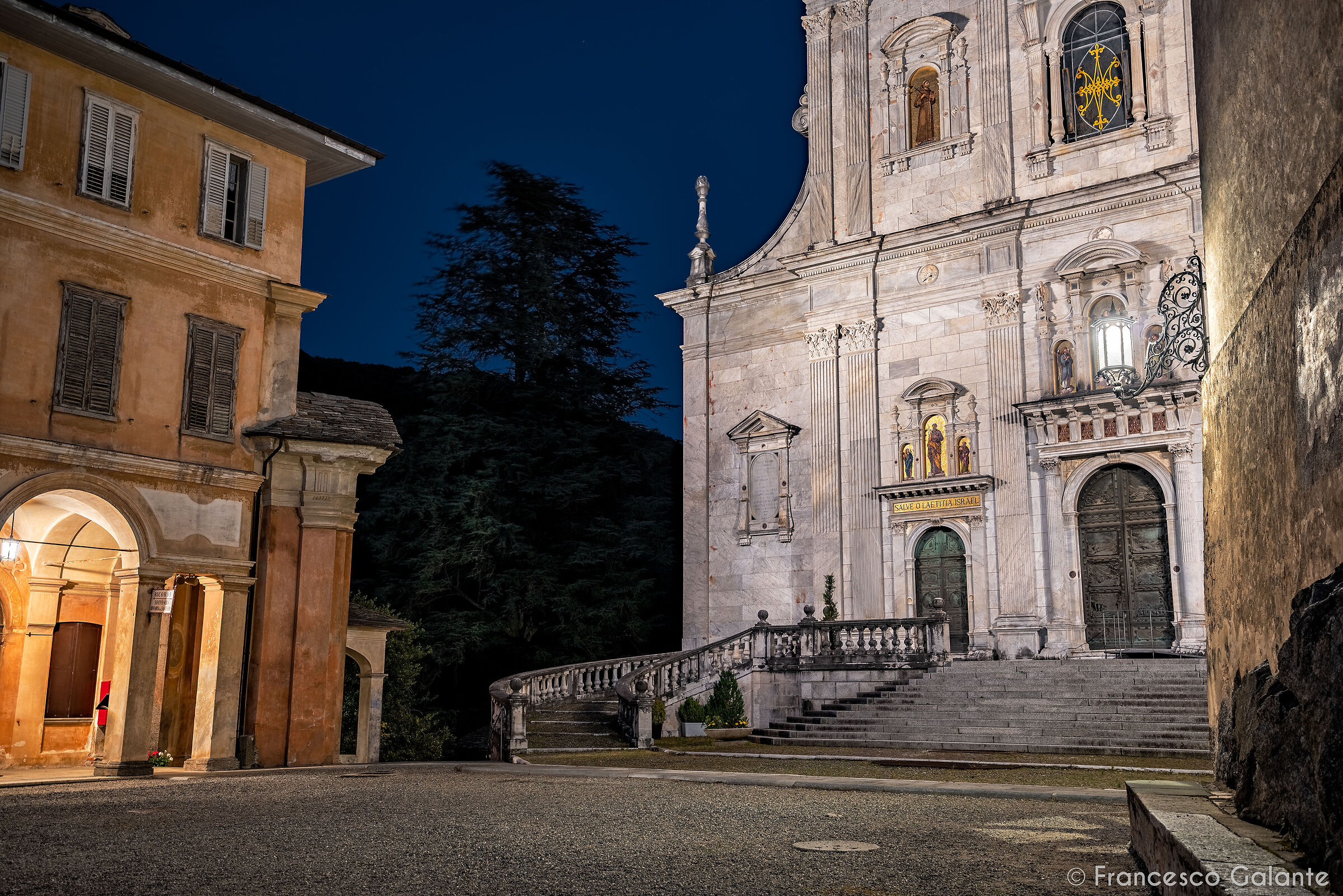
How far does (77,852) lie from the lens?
729cm

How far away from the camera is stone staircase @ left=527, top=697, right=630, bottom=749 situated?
20.2m

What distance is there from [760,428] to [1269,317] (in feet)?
81.3

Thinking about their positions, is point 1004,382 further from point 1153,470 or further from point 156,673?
point 156,673

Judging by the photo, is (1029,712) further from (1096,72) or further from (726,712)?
(1096,72)

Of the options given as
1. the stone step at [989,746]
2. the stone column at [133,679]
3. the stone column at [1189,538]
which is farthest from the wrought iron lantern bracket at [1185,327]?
the stone column at [1189,538]

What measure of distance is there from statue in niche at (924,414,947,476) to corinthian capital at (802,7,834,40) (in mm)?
11866

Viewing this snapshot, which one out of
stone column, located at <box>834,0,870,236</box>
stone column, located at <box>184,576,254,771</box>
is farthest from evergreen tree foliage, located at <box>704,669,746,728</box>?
stone column, located at <box>834,0,870,236</box>

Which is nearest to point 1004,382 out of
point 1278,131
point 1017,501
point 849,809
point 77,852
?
point 1017,501

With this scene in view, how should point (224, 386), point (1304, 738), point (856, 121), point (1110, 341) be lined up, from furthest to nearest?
point (856, 121) < point (1110, 341) < point (224, 386) < point (1304, 738)

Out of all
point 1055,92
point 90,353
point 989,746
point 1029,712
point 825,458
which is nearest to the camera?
point 90,353

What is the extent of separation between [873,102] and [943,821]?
2531 centimetres

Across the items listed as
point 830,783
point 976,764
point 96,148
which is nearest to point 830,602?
point 976,764

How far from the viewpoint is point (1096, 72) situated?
27.5 m

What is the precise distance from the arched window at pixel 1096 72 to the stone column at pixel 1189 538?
8.47 m
